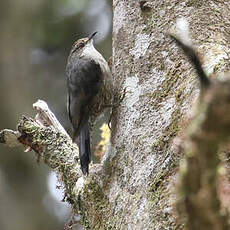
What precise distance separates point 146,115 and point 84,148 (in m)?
0.80

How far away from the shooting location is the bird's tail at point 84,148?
3154 mm

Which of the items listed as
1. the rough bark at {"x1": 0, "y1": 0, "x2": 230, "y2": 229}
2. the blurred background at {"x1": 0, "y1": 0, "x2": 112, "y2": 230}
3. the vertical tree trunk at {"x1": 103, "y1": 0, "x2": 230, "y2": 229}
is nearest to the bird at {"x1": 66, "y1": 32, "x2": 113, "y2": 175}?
the rough bark at {"x1": 0, "y1": 0, "x2": 230, "y2": 229}

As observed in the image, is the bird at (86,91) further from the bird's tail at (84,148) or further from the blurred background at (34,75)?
the blurred background at (34,75)

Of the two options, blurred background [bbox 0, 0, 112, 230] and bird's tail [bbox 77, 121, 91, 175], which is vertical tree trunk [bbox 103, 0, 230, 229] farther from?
blurred background [bbox 0, 0, 112, 230]

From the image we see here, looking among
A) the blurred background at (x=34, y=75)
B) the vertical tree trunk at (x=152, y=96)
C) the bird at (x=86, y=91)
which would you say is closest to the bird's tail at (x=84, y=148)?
the bird at (x=86, y=91)

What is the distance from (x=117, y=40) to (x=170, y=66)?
2.07 feet

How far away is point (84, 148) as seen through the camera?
3449 mm

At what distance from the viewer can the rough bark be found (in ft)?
8.05

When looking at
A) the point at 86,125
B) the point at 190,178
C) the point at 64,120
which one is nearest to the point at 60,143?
the point at 86,125

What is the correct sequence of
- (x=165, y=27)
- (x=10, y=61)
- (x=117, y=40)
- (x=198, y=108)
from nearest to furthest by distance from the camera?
(x=198, y=108) → (x=165, y=27) → (x=117, y=40) → (x=10, y=61)

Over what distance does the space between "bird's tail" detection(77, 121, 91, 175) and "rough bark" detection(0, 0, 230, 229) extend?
0.26ft

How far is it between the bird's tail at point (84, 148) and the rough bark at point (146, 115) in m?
0.08

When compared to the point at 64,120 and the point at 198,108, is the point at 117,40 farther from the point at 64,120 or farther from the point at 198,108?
the point at 64,120

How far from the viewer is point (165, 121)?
2.62 metres
